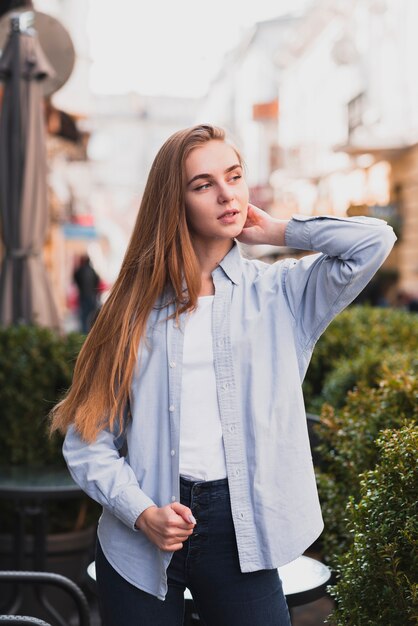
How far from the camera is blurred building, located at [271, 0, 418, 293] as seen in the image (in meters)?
21.5

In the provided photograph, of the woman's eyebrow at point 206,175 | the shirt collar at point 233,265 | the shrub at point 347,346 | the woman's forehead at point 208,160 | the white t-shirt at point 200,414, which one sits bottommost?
the shrub at point 347,346

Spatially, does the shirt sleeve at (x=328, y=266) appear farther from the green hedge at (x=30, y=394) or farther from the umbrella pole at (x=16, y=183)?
the umbrella pole at (x=16, y=183)

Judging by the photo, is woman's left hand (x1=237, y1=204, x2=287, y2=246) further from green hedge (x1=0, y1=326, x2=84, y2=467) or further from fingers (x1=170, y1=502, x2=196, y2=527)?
green hedge (x1=0, y1=326, x2=84, y2=467)

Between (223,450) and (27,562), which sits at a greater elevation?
(223,450)

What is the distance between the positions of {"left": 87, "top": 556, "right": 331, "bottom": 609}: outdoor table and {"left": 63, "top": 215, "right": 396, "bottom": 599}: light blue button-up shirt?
0.54 m

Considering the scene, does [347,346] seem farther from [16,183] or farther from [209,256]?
[209,256]

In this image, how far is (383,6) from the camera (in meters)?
22.6

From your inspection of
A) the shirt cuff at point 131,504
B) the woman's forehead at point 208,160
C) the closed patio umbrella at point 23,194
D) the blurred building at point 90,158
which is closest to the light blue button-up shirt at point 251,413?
the shirt cuff at point 131,504

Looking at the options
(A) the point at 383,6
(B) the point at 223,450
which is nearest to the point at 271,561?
(B) the point at 223,450

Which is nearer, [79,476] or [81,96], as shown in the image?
[79,476]

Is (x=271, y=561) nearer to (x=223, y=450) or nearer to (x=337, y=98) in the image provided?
(x=223, y=450)

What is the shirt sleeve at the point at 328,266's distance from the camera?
2.09 meters

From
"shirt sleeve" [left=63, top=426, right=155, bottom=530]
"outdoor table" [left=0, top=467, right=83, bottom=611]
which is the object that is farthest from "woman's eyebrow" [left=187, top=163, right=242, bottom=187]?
"outdoor table" [left=0, top=467, right=83, bottom=611]

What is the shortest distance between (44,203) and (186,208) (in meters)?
5.06
